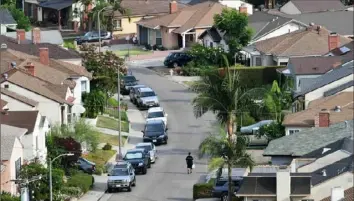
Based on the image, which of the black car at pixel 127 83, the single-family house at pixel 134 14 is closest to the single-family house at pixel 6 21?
the single-family house at pixel 134 14

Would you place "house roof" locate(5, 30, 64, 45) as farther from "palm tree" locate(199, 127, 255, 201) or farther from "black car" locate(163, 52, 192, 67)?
"palm tree" locate(199, 127, 255, 201)

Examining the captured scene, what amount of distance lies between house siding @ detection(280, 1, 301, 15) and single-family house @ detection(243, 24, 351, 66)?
2380 centimetres

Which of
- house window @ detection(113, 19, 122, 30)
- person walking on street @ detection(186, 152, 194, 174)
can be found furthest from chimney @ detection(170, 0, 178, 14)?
person walking on street @ detection(186, 152, 194, 174)

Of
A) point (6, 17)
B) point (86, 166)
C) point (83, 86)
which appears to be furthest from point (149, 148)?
point (6, 17)

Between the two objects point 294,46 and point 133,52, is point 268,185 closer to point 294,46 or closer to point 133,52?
point 294,46

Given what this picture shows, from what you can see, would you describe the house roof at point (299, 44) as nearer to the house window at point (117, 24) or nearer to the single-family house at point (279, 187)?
the house window at point (117, 24)

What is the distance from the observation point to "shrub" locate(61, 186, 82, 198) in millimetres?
73613

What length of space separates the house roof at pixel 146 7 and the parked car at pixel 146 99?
35.6 meters

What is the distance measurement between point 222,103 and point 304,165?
39.5 feet

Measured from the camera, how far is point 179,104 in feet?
336

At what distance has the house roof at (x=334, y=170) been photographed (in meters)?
54.8

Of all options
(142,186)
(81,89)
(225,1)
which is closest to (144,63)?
(225,1)

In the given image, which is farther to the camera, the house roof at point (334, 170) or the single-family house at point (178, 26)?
the single-family house at point (178, 26)

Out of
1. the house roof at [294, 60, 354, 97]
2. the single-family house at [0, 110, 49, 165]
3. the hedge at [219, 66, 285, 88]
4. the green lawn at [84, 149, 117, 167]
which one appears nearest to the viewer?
the single-family house at [0, 110, 49, 165]
